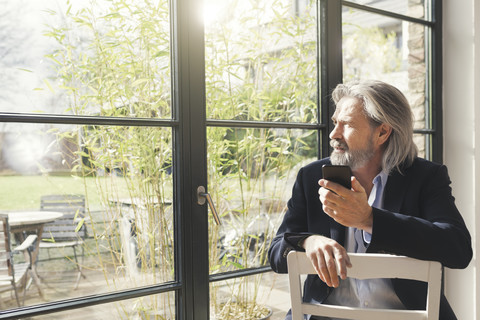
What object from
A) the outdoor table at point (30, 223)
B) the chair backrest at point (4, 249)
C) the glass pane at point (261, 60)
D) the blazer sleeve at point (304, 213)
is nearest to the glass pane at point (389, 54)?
the glass pane at point (261, 60)

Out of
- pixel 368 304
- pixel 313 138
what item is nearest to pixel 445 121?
pixel 313 138

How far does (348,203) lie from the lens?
4.59 feet

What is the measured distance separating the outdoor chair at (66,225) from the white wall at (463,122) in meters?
2.23

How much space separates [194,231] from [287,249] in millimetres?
517

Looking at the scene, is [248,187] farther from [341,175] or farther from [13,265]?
[13,265]

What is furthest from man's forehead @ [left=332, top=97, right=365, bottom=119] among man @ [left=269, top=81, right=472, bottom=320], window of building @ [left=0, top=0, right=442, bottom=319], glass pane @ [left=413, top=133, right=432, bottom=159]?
glass pane @ [left=413, top=133, right=432, bottom=159]

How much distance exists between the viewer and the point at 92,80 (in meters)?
1.78

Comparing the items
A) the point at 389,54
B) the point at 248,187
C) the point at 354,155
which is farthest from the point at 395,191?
the point at 389,54

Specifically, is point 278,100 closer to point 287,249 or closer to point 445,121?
point 287,249

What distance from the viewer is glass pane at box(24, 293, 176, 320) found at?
1737 mm

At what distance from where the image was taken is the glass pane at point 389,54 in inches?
101

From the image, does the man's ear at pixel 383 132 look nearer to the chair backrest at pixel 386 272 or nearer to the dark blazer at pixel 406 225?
the dark blazer at pixel 406 225

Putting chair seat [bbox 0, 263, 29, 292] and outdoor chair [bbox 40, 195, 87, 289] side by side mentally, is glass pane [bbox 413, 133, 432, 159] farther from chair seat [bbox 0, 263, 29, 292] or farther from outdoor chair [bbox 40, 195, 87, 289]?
chair seat [bbox 0, 263, 29, 292]

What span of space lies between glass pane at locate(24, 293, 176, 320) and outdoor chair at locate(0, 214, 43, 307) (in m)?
0.14
